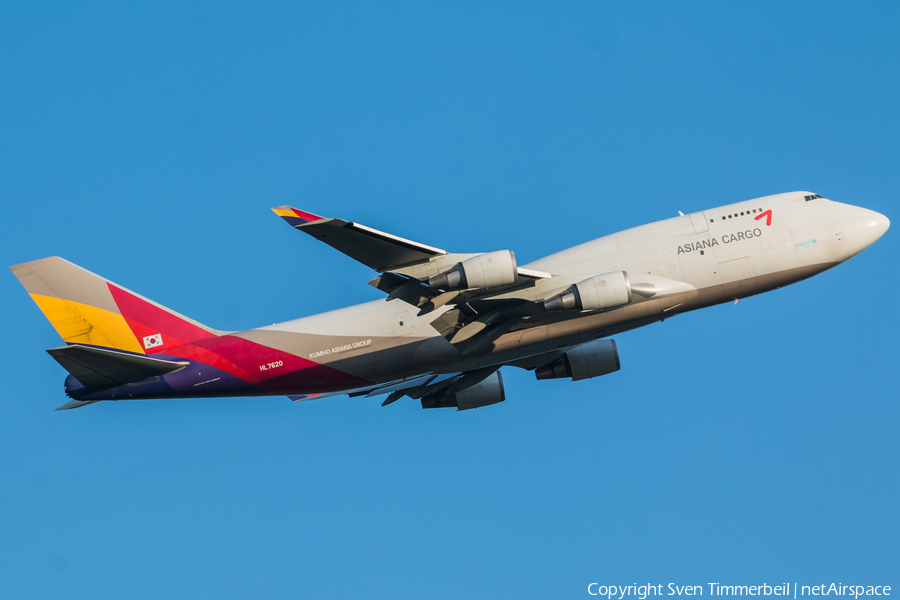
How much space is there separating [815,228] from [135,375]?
88.1 ft

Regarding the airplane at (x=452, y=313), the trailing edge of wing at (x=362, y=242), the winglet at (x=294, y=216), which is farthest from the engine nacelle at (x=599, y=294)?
the winglet at (x=294, y=216)

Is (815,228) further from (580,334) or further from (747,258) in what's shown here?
(580,334)

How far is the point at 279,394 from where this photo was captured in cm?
3189

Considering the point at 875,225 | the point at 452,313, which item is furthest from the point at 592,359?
the point at 875,225

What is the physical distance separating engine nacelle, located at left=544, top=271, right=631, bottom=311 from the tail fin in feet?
48.1

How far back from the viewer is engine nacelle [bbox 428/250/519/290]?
2550cm

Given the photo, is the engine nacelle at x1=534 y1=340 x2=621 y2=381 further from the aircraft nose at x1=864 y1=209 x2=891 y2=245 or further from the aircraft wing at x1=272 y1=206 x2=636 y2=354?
the aircraft nose at x1=864 y1=209 x2=891 y2=245

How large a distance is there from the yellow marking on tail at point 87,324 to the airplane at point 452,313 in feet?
0.14

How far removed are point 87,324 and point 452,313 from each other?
15311 mm

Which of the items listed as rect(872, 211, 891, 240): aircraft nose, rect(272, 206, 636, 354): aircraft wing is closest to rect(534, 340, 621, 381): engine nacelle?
rect(272, 206, 636, 354): aircraft wing

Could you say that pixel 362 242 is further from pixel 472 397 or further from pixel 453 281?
pixel 472 397

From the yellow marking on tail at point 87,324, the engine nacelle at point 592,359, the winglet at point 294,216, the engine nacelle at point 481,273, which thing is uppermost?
the winglet at point 294,216

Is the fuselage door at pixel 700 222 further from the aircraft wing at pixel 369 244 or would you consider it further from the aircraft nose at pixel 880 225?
the aircraft wing at pixel 369 244

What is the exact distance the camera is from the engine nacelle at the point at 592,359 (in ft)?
110
